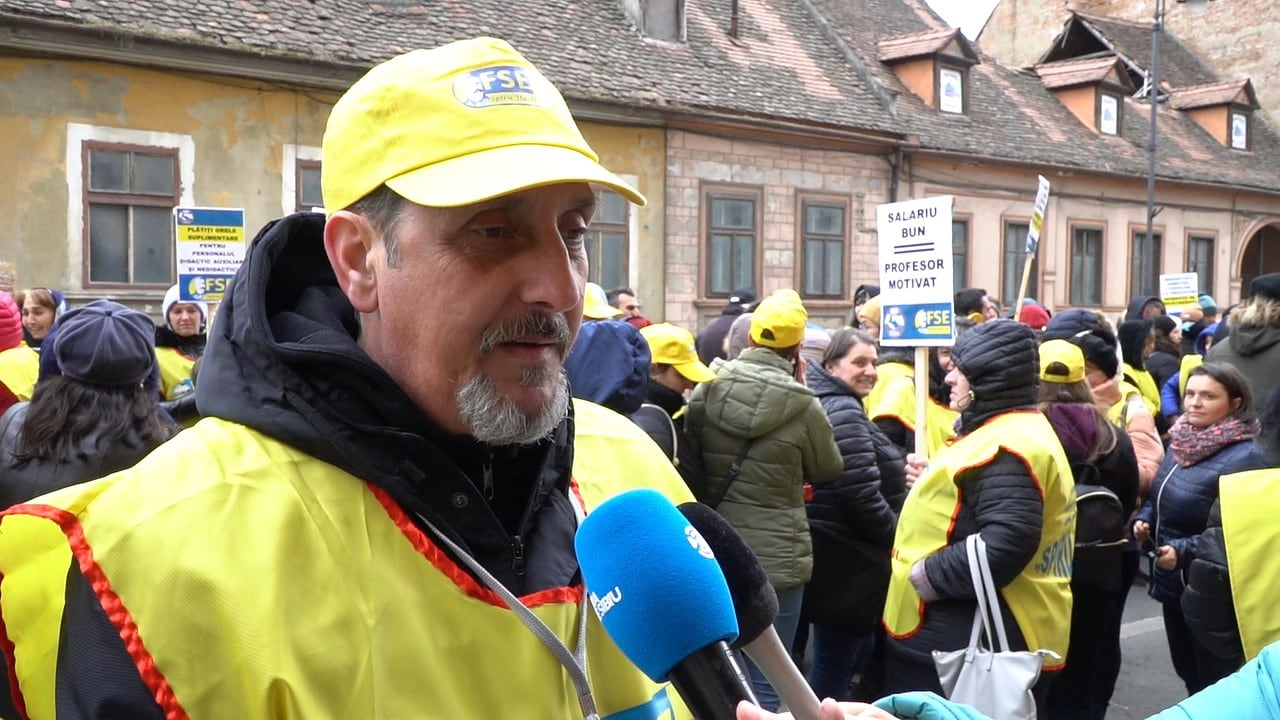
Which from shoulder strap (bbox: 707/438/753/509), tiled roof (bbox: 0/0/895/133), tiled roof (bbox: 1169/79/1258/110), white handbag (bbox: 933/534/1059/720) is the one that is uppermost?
tiled roof (bbox: 1169/79/1258/110)

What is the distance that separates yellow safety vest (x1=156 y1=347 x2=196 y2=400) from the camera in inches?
260

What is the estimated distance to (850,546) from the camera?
563cm

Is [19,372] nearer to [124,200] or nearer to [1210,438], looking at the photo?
[1210,438]

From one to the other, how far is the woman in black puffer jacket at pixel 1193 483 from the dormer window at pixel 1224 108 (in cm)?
2677

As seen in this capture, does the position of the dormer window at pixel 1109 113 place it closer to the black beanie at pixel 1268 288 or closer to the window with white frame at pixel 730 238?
the window with white frame at pixel 730 238

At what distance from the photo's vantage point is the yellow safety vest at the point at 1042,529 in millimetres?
4344

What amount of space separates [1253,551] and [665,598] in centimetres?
327

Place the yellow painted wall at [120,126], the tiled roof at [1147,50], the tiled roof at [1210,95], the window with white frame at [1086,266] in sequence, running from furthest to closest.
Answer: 1. the tiled roof at [1147,50]
2. the tiled roof at [1210,95]
3. the window with white frame at [1086,266]
4. the yellow painted wall at [120,126]

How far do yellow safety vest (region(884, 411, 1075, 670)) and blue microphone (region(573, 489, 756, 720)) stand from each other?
10.4 ft

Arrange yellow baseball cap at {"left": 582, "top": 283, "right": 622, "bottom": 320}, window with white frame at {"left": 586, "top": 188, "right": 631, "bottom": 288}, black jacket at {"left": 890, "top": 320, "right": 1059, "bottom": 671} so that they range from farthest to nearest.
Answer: window with white frame at {"left": 586, "top": 188, "right": 631, "bottom": 288}, yellow baseball cap at {"left": 582, "top": 283, "right": 622, "bottom": 320}, black jacket at {"left": 890, "top": 320, "right": 1059, "bottom": 671}

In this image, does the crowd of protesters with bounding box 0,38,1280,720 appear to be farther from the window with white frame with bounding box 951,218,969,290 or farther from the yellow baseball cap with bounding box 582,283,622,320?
the window with white frame with bounding box 951,218,969,290

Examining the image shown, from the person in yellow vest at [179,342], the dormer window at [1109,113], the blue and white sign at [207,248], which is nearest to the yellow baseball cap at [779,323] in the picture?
the person in yellow vest at [179,342]

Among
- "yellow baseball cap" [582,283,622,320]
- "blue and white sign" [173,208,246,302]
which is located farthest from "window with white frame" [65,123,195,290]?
"yellow baseball cap" [582,283,622,320]

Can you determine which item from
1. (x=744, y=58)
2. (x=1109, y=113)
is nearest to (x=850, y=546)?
(x=744, y=58)
